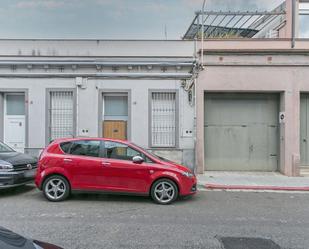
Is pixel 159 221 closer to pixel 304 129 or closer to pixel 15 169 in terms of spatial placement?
pixel 15 169

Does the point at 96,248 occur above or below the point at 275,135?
below

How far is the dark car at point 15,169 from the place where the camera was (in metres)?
7.50

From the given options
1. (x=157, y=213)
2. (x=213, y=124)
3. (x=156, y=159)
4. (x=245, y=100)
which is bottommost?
(x=157, y=213)

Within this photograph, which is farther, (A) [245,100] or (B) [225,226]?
(A) [245,100]

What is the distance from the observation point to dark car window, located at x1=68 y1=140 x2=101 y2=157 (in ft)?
24.1

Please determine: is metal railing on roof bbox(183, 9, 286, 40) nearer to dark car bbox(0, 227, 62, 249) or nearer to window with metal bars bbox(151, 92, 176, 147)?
window with metal bars bbox(151, 92, 176, 147)

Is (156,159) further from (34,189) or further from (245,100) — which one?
(245,100)

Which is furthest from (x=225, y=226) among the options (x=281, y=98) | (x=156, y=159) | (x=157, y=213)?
(x=281, y=98)

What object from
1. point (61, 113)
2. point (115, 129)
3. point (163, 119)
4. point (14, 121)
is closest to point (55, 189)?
point (115, 129)

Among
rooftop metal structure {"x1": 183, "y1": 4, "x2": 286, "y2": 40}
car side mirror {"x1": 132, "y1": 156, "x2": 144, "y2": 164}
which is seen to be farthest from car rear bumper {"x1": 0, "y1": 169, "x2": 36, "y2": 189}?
rooftop metal structure {"x1": 183, "y1": 4, "x2": 286, "y2": 40}

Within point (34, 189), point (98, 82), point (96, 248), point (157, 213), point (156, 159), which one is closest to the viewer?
point (96, 248)

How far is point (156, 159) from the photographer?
7.25 m

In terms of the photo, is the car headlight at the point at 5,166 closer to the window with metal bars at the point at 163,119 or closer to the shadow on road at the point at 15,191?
the shadow on road at the point at 15,191

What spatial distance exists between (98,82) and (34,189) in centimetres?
516
